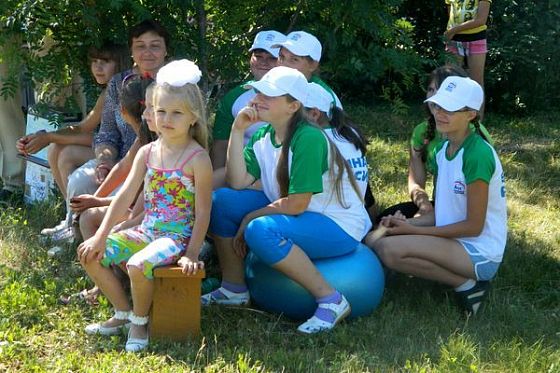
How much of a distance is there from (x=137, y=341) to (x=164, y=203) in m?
0.65

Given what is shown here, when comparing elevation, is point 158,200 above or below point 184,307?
above

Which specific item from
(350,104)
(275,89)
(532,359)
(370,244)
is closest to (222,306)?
(370,244)

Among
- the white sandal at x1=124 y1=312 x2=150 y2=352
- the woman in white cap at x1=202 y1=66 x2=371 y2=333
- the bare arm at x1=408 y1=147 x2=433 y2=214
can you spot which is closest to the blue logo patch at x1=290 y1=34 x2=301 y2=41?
the woman in white cap at x1=202 y1=66 x2=371 y2=333

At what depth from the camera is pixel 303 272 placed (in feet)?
13.6

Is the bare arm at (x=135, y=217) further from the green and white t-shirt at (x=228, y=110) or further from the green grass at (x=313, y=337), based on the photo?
the green and white t-shirt at (x=228, y=110)

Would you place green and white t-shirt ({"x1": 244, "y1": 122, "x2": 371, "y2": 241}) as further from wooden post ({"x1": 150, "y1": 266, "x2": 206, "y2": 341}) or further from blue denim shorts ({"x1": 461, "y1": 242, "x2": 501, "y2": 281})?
wooden post ({"x1": 150, "y1": 266, "x2": 206, "y2": 341})

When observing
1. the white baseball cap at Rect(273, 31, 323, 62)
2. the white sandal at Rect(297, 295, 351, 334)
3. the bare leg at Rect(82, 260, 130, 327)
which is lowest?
the white sandal at Rect(297, 295, 351, 334)

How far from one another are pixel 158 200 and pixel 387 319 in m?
1.24

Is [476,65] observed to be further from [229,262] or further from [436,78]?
[229,262]

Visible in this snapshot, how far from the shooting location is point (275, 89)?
4191mm

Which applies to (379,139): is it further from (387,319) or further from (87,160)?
(387,319)

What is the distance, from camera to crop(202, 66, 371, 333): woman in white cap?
163 inches

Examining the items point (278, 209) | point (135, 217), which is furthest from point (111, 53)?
point (278, 209)

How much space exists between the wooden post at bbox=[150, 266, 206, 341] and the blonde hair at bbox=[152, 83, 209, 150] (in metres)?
0.66
